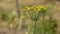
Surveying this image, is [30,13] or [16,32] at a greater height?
[30,13]

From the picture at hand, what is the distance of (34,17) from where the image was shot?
1.94 metres

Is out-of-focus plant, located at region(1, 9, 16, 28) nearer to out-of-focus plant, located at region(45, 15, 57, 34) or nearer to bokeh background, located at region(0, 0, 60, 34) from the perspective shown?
bokeh background, located at region(0, 0, 60, 34)

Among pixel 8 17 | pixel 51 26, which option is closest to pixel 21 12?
pixel 8 17

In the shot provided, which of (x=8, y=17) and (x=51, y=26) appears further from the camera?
(x=8, y=17)

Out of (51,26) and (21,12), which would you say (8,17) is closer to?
(21,12)

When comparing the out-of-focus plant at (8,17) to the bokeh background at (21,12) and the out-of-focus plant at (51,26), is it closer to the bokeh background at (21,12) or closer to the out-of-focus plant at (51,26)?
the bokeh background at (21,12)

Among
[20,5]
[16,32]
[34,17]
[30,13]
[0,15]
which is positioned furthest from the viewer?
[20,5]

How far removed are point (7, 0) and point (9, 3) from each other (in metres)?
0.10

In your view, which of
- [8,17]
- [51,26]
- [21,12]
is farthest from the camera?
[21,12]

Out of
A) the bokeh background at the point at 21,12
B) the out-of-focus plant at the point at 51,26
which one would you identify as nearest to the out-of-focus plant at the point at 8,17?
the bokeh background at the point at 21,12

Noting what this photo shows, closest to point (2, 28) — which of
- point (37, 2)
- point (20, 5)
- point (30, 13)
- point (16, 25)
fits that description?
point (16, 25)

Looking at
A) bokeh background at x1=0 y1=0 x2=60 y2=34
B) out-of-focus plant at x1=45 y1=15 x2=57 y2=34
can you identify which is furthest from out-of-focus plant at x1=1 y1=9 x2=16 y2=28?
out-of-focus plant at x1=45 y1=15 x2=57 y2=34

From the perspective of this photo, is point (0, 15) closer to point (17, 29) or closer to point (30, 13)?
point (17, 29)

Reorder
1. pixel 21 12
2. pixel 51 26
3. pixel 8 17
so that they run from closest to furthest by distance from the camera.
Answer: pixel 51 26 < pixel 8 17 < pixel 21 12
